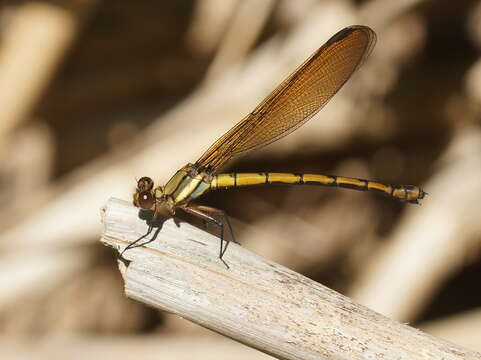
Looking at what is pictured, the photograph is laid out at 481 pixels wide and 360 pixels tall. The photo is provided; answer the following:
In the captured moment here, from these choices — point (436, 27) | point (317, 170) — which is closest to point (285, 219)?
point (317, 170)

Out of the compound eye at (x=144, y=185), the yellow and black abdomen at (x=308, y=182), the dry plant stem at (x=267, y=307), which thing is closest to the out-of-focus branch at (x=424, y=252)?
the yellow and black abdomen at (x=308, y=182)

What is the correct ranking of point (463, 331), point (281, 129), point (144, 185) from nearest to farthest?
1. point (144, 185)
2. point (281, 129)
3. point (463, 331)

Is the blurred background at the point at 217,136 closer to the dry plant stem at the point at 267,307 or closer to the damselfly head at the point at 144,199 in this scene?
the damselfly head at the point at 144,199

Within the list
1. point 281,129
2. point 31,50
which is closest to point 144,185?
point 281,129

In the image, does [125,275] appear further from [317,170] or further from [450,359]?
[317,170]

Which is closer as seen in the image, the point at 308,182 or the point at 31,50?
the point at 308,182

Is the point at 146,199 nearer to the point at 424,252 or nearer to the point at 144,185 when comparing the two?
the point at 144,185

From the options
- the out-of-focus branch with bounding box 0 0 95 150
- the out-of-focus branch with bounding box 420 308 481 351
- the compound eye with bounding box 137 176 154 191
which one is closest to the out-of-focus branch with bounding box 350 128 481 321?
the out-of-focus branch with bounding box 420 308 481 351

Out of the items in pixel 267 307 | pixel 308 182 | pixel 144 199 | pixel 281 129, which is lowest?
pixel 267 307
